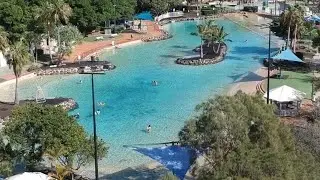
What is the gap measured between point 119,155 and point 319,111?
15.6 metres

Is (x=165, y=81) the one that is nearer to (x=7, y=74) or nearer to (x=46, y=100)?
(x=46, y=100)

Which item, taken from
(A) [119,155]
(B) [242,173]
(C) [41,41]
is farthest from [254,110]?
(C) [41,41]

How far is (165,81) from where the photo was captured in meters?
60.8

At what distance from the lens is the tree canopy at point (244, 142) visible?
22.2 metres

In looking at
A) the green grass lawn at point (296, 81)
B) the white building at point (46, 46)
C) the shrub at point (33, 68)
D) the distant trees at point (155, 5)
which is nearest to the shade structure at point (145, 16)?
the distant trees at point (155, 5)

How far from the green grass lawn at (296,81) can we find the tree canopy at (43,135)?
28.6 metres

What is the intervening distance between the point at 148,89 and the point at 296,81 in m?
16.2

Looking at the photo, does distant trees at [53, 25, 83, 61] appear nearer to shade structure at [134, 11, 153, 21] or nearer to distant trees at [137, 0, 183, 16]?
distant trees at [137, 0, 183, 16]

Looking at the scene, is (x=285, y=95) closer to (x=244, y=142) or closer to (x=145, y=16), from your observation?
(x=244, y=142)

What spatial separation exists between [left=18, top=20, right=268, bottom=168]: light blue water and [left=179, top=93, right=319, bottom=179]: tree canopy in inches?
519

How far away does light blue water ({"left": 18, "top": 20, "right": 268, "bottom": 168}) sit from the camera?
43.3 m

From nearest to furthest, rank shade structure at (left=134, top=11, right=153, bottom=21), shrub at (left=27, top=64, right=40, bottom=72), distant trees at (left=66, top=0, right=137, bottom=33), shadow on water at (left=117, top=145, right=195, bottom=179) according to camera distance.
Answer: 1. shadow on water at (left=117, top=145, right=195, bottom=179)
2. shrub at (left=27, top=64, right=40, bottom=72)
3. distant trees at (left=66, top=0, right=137, bottom=33)
4. shade structure at (left=134, top=11, right=153, bottom=21)

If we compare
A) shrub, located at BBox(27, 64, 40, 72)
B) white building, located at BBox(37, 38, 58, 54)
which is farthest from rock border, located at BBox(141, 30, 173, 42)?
shrub, located at BBox(27, 64, 40, 72)

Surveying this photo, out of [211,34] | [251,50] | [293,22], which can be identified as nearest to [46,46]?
[211,34]
